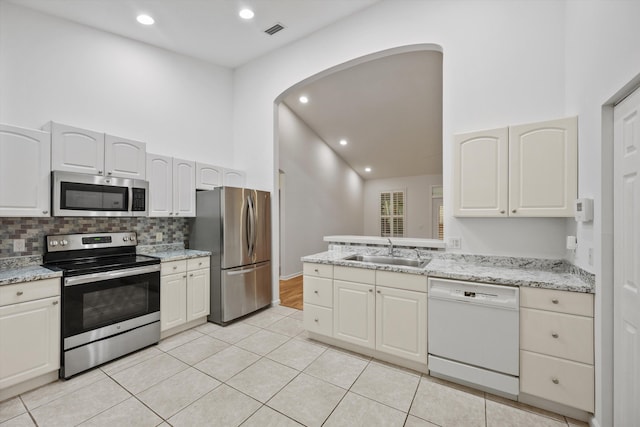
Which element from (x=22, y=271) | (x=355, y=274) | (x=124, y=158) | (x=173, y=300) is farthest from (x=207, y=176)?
(x=355, y=274)

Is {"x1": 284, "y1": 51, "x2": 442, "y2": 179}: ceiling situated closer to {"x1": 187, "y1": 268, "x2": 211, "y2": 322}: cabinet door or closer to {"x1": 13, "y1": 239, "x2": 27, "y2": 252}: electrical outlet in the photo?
{"x1": 187, "y1": 268, "x2": 211, "y2": 322}: cabinet door

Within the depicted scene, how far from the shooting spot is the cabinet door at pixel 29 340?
6.41 feet

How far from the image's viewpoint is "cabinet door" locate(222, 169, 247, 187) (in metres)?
3.90

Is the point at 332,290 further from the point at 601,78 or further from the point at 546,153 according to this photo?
the point at 601,78

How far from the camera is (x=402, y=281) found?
2.34m

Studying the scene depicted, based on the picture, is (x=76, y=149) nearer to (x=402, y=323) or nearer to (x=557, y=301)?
(x=402, y=323)

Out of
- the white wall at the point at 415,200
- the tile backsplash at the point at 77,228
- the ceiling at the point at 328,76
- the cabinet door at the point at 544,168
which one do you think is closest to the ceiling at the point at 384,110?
the ceiling at the point at 328,76

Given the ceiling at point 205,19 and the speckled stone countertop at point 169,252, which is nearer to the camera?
the ceiling at point 205,19

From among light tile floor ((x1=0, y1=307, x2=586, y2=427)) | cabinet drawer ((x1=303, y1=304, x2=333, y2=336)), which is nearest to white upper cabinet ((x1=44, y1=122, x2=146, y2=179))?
light tile floor ((x1=0, y1=307, x2=586, y2=427))

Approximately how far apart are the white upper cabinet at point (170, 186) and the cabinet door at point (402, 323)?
2.50 metres

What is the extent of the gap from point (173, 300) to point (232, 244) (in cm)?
86

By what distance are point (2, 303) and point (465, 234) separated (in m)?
3.70

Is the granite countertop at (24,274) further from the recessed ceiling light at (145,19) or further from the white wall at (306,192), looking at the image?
the white wall at (306,192)

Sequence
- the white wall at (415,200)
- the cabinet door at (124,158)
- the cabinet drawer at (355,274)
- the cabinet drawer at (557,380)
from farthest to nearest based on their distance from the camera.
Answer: the white wall at (415,200), the cabinet door at (124,158), the cabinet drawer at (355,274), the cabinet drawer at (557,380)
